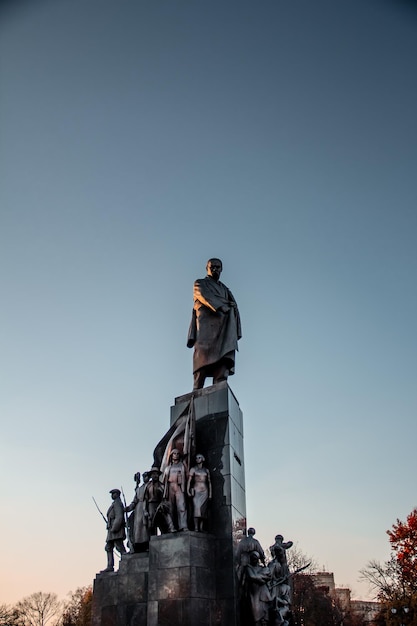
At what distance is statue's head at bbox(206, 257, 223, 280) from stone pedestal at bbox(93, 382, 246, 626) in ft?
12.4

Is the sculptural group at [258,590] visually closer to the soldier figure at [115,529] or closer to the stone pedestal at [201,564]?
the stone pedestal at [201,564]

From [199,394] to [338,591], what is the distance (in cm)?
7889

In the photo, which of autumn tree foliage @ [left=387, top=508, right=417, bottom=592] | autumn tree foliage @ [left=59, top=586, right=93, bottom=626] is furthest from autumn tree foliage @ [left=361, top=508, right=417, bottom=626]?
autumn tree foliage @ [left=59, top=586, right=93, bottom=626]

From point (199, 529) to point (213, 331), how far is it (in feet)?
17.7

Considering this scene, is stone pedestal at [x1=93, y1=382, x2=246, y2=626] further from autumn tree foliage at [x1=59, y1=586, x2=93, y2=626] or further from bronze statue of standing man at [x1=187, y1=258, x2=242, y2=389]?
autumn tree foliage at [x1=59, y1=586, x2=93, y2=626]

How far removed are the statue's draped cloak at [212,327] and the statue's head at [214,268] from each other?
0.94 feet

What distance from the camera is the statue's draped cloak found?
15414 mm

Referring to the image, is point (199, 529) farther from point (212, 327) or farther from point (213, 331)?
point (212, 327)

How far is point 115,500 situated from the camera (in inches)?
618

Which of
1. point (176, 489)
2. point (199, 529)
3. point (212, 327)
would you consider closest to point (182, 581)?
point (199, 529)

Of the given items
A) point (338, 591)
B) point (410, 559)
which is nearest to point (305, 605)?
Answer: point (410, 559)

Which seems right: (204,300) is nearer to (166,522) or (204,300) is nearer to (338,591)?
(166,522)

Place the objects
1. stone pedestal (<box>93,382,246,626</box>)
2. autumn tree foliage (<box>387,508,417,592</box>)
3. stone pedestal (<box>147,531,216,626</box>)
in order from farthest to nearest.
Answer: autumn tree foliage (<box>387,508,417,592</box>)
stone pedestal (<box>93,382,246,626</box>)
stone pedestal (<box>147,531,216,626</box>)

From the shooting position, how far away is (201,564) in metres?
11.8
